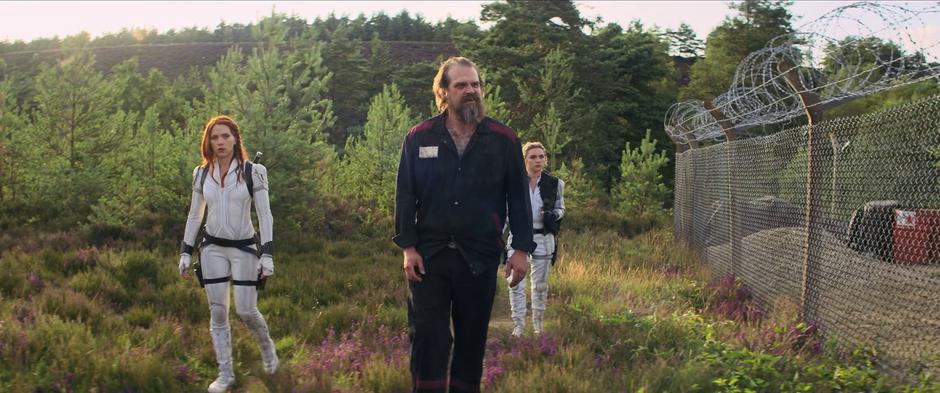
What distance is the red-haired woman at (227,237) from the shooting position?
5.00 metres

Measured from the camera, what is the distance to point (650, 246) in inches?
556

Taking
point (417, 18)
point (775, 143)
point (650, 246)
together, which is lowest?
point (650, 246)

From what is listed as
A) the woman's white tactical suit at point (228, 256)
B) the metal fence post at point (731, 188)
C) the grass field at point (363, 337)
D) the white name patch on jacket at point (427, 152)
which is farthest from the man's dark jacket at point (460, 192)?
the metal fence post at point (731, 188)

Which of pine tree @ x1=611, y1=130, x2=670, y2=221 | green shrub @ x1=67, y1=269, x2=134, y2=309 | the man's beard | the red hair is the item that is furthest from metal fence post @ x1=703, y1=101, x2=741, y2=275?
pine tree @ x1=611, y1=130, x2=670, y2=221

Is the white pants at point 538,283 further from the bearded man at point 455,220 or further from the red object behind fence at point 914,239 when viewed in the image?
the red object behind fence at point 914,239

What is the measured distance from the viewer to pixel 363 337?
6.46 m

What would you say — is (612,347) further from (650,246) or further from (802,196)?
(650,246)

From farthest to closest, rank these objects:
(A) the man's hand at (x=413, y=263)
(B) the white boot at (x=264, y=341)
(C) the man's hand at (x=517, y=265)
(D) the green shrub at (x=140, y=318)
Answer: (D) the green shrub at (x=140, y=318)
(B) the white boot at (x=264, y=341)
(C) the man's hand at (x=517, y=265)
(A) the man's hand at (x=413, y=263)

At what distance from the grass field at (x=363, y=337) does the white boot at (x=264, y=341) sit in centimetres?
8

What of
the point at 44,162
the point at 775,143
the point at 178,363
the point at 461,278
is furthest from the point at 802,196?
the point at 44,162

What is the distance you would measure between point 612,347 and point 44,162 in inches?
471

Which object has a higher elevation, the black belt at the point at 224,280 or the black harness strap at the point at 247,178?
the black harness strap at the point at 247,178

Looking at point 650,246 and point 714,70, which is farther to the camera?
point 714,70

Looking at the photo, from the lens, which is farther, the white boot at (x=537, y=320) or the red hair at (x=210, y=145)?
the white boot at (x=537, y=320)
